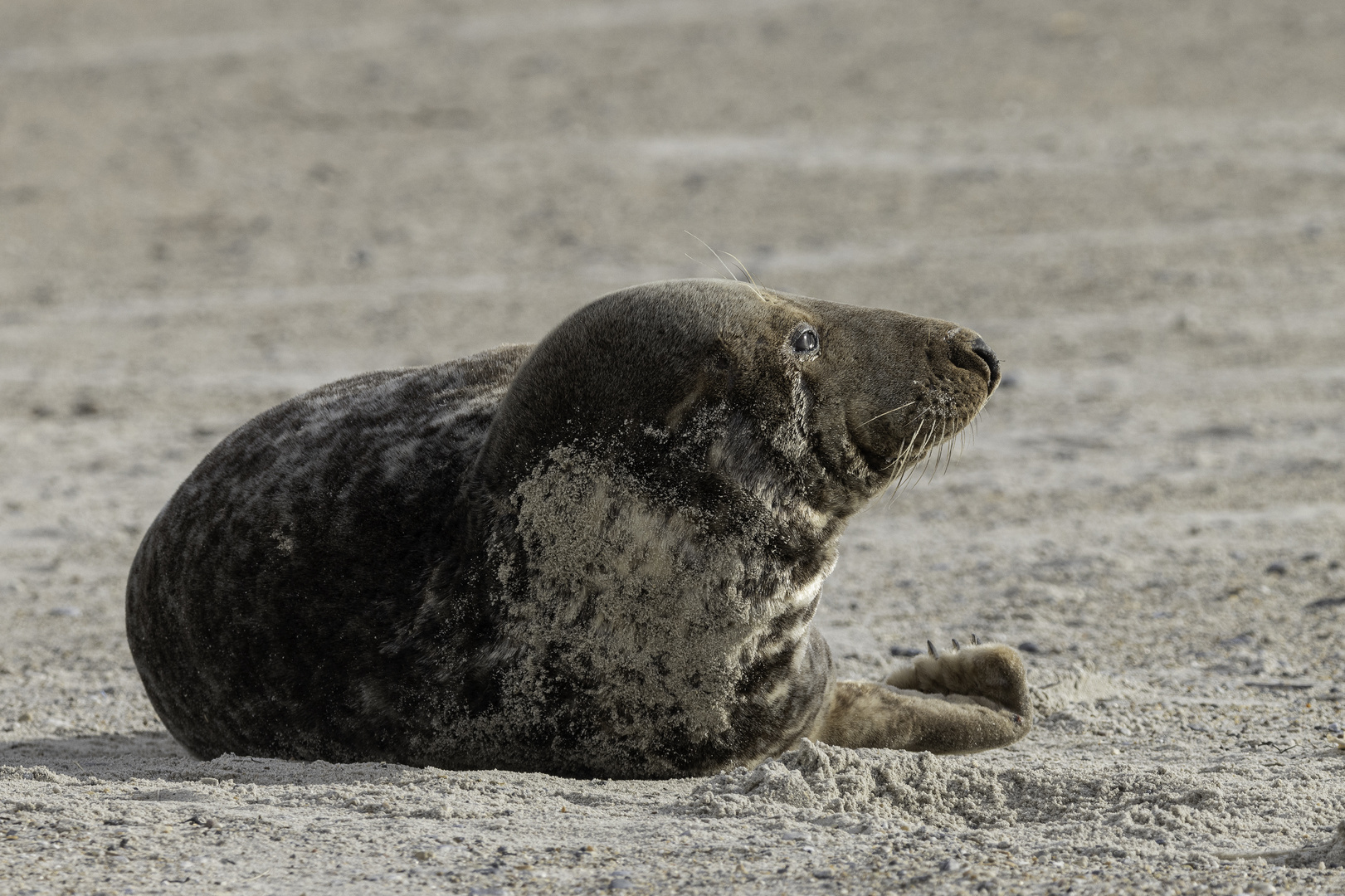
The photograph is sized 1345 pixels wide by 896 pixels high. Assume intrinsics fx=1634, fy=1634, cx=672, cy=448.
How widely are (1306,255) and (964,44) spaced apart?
572 cm

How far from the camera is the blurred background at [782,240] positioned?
7332 millimetres

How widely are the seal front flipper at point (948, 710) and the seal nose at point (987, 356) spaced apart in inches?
35.6

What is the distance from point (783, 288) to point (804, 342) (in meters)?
7.00

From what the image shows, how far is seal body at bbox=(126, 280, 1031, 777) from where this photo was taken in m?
4.24

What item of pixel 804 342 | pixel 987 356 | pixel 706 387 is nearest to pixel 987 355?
pixel 987 356

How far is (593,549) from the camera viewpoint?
4.25 metres

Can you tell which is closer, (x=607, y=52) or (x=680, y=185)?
(x=680, y=185)

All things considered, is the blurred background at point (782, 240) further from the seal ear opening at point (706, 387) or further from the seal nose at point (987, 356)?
the seal ear opening at point (706, 387)

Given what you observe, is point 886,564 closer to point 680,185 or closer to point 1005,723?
point 1005,723

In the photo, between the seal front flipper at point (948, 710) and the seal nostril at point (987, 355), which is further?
the seal front flipper at point (948, 710)

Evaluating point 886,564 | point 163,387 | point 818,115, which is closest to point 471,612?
point 886,564

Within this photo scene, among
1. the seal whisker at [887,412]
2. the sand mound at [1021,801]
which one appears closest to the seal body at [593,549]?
the seal whisker at [887,412]

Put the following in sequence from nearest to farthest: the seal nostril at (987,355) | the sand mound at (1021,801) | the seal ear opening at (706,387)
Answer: the sand mound at (1021,801), the seal ear opening at (706,387), the seal nostril at (987,355)

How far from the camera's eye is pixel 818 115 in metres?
15.2
